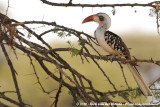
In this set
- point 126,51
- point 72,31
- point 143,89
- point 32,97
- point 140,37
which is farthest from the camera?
point 140,37

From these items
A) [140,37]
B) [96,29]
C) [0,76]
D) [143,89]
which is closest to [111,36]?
[96,29]

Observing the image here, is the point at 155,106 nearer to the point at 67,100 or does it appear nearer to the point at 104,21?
the point at 104,21

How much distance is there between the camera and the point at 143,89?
A: 13.6 ft

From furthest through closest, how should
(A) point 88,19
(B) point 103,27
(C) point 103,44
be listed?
(B) point 103,27 < (A) point 88,19 < (C) point 103,44

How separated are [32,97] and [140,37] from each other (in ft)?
42.7

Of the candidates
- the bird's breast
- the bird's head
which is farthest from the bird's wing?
the bird's head

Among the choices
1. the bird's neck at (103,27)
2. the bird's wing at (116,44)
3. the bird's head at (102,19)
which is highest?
the bird's head at (102,19)

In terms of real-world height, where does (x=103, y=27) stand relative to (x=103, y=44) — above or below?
above

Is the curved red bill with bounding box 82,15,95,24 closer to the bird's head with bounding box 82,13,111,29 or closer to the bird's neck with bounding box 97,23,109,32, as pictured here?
the bird's head with bounding box 82,13,111,29

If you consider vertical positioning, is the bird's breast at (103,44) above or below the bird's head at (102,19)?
below

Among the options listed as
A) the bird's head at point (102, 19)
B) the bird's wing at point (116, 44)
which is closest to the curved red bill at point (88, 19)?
the bird's head at point (102, 19)

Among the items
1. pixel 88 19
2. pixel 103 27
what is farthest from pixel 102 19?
pixel 88 19

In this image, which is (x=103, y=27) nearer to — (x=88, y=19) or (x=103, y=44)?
(x=88, y=19)

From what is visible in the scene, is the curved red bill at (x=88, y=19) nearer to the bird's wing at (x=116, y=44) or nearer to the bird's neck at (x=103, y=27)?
the bird's neck at (x=103, y=27)
